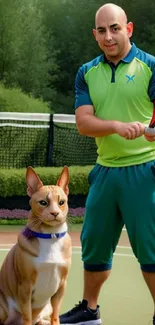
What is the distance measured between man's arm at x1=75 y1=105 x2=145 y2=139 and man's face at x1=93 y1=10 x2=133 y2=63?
336mm

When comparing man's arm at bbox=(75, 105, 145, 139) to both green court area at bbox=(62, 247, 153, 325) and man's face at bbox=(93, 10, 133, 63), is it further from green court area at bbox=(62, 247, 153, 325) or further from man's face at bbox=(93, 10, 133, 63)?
green court area at bbox=(62, 247, 153, 325)

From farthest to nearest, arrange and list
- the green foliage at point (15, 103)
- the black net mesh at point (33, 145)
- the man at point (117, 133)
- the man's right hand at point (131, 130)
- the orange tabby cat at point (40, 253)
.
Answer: the green foliage at point (15, 103) → the black net mesh at point (33, 145) → the man at point (117, 133) → the orange tabby cat at point (40, 253) → the man's right hand at point (131, 130)

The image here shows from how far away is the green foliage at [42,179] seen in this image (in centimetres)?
1098

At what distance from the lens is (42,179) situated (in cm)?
1120

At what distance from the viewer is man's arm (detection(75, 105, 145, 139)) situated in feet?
13.3

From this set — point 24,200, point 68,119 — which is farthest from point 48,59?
point 24,200

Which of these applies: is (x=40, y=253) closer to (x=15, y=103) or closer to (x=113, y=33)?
(x=113, y=33)

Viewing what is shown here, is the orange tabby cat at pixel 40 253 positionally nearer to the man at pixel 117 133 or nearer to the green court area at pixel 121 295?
the man at pixel 117 133

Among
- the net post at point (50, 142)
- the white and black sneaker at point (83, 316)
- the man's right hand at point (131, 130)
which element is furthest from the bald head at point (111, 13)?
the net post at point (50, 142)

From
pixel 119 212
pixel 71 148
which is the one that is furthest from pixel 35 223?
pixel 71 148

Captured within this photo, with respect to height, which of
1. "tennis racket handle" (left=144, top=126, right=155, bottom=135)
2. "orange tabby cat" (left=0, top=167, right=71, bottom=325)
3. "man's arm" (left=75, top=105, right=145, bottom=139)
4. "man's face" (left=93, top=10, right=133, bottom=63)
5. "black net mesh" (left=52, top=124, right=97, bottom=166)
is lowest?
"black net mesh" (left=52, top=124, right=97, bottom=166)

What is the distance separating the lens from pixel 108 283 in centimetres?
640

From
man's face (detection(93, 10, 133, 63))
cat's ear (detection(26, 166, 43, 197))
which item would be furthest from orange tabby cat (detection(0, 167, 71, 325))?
man's face (detection(93, 10, 133, 63))

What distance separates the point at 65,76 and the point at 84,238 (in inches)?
903
